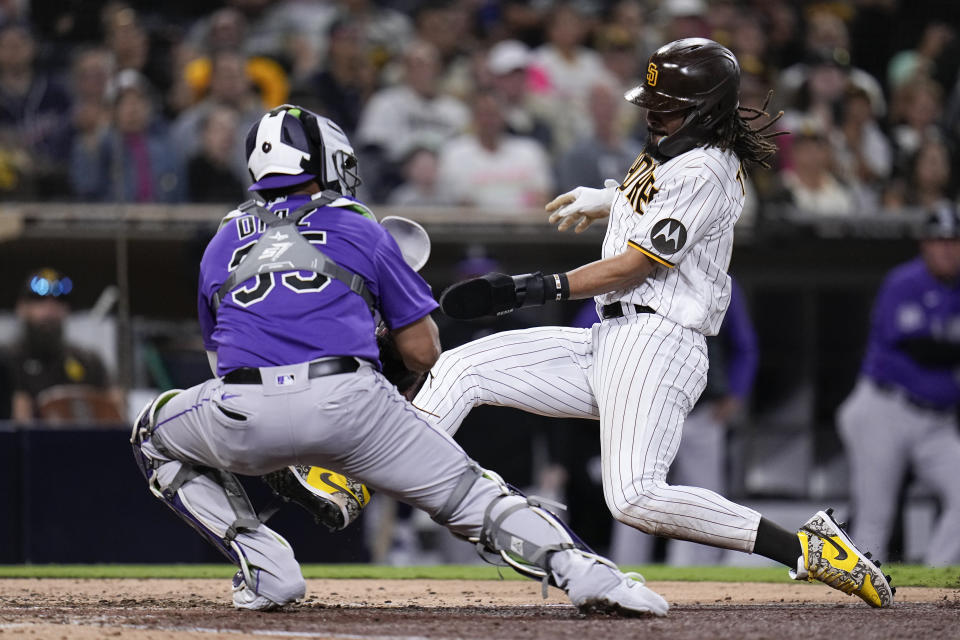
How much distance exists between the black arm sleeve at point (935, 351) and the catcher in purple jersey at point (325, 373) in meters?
4.39

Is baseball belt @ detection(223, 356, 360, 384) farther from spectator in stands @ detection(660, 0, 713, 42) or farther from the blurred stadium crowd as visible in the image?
spectator in stands @ detection(660, 0, 713, 42)

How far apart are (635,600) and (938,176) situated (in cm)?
705

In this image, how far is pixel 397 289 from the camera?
4.17 meters

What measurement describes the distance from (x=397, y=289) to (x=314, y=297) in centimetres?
26

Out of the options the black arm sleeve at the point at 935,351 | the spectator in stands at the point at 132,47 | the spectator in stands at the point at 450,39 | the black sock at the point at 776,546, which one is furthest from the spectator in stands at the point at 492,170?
the black sock at the point at 776,546

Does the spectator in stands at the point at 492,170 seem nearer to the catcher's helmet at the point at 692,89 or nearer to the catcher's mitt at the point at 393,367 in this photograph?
the catcher's helmet at the point at 692,89

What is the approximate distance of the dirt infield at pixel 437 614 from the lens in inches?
150

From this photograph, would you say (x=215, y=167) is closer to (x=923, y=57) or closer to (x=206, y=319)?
(x=206, y=319)

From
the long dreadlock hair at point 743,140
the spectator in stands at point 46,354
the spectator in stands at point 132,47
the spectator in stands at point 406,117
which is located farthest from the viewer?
the spectator in stands at point 406,117

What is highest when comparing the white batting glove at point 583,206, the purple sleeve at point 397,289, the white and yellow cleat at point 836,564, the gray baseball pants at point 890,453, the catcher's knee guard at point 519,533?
the white batting glove at point 583,206

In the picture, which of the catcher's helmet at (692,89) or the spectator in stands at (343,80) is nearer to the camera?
the catcher's helmet at (692,89)

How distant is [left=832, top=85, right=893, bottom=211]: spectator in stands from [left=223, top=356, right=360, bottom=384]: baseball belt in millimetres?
7067

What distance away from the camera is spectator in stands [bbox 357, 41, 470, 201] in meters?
9.64

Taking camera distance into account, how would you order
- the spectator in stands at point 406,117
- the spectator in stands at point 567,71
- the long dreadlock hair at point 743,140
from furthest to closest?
the spectator in stands at point 567,71 → the spectator in stands at point 406,117 → the long dreadlock hair at point 743,140
